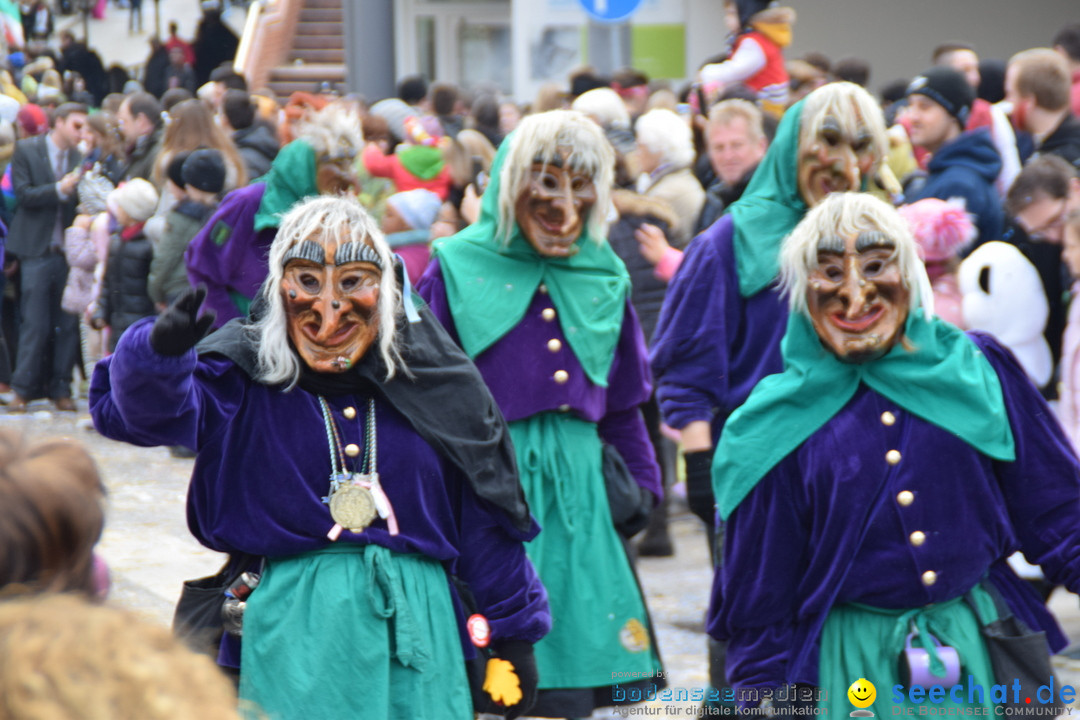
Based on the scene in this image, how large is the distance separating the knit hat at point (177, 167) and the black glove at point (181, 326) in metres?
5.96

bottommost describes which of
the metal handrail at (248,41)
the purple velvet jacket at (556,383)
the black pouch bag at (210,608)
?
the black pouch bag at (210,608)

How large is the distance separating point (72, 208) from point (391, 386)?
27.9 feet

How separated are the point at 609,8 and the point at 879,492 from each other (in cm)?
637

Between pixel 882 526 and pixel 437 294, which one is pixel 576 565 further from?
pixel 882 526

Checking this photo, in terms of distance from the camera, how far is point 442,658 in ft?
10.8

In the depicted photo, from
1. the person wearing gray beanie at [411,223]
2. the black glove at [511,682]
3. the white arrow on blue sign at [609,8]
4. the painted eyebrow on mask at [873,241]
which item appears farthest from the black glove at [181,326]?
the white arrow on blue sign at [609,8]

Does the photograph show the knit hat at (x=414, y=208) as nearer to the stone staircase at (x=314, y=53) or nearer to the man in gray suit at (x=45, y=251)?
the man in gray suit at (x=45, y=251)

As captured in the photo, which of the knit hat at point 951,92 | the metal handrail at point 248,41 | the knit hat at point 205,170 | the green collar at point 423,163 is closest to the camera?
the knit hat at point 951,92

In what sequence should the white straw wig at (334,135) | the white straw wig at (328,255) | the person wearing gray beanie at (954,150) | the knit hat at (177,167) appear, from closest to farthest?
the white straw wig at (328,255)
the white straw wig at (334,135)
the person wearing gray beanie at (954,150)
the knit hat at (177,167)

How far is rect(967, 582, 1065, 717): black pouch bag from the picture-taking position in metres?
3.29

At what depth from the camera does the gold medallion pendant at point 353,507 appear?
10.5ft

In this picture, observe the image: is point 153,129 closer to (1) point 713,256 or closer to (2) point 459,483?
(1) point 713,256

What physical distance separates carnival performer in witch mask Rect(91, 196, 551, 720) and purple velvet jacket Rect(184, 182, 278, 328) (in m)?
3.20

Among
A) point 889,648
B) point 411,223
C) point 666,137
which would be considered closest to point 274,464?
point 889,648
